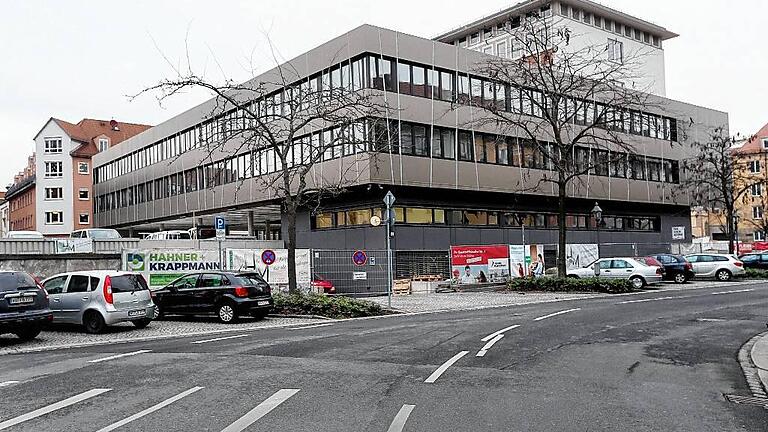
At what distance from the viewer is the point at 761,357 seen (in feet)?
38.7

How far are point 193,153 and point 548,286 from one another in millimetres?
28093

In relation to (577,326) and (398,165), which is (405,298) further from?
(577,326)

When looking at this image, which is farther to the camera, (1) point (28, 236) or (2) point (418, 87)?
(2) point (418, 87)

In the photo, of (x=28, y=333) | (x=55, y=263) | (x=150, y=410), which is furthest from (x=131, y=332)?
(x=150, y=410)

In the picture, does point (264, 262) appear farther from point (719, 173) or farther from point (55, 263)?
point (719, 173)

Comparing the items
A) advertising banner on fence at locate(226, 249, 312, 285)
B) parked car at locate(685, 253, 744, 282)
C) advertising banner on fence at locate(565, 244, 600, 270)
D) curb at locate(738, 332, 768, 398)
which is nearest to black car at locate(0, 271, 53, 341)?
advertising banner on fence at locate(226, 249, 312, 285)

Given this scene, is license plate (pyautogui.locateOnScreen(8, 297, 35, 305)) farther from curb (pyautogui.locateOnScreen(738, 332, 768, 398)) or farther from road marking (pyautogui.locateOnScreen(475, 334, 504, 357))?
curb (pyautogui.locateOnScreen(738, 332, 768, 398))

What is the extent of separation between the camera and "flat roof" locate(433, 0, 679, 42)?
58.9 m

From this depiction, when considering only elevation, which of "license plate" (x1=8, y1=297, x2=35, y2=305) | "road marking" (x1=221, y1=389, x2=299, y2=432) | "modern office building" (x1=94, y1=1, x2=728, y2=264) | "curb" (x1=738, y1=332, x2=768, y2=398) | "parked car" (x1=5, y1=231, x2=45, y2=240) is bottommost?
"curb" (x1=738, y1=332, x2=768, y2=398)

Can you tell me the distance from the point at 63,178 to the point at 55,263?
62024mm

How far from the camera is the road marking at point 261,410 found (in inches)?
276

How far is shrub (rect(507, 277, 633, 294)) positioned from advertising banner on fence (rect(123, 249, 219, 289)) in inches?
548

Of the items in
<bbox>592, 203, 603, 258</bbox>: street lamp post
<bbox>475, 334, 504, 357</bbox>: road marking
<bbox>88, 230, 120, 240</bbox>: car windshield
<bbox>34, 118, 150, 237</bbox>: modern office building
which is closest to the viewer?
<bbox>475, 334, 504, 357</bbox>: road marking

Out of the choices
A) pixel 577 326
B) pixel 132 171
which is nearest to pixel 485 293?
pixel 577 326
